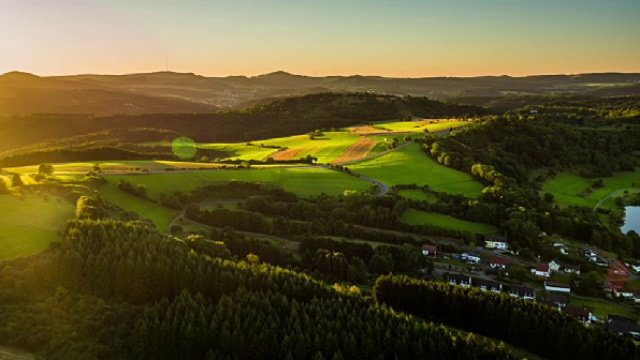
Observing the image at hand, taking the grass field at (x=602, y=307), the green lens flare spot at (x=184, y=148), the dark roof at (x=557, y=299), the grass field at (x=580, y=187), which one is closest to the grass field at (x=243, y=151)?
the green lens flare spot at (x=184, y=148)

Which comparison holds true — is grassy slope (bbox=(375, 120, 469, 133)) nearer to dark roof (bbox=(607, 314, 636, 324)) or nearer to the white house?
the white house

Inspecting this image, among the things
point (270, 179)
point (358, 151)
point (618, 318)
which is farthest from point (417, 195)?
point (618, 318)

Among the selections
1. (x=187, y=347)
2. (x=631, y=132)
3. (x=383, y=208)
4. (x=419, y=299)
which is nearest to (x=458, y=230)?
(x=383, y=208)

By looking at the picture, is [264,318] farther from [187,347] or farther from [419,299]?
[419,299]

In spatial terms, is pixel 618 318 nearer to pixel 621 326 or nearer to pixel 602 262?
pixel 621 326

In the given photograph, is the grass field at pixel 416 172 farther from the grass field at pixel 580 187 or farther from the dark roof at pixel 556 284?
the dark roof at pixel 556 284

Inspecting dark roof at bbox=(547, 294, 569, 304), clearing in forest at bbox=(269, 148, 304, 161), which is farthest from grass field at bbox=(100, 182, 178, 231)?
dark roof at bbox=(547, 294, 569, 304)

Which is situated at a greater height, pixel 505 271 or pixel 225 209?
Result: pixel 225 209

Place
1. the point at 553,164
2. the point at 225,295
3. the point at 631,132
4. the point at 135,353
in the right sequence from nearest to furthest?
the point at 135,353 < the point at 225,295 < the point at 553,164 < the point at 631,132
